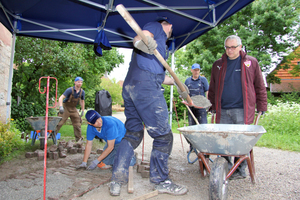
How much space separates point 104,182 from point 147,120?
102 cm

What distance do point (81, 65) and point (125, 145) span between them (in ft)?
22.3

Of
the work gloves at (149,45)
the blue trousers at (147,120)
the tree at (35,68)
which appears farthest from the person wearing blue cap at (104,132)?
the tree at (35,68)

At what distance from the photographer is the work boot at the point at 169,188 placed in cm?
226

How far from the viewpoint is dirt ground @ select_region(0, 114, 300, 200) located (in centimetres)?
231

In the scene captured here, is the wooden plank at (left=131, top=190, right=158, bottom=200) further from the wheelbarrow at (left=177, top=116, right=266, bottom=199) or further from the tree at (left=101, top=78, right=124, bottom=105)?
the tree at (left=101, top=78, right=124, bottom=105)

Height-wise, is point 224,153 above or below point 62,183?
above

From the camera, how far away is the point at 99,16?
176 inches

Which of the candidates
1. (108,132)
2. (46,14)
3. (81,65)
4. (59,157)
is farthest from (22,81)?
(108,132)

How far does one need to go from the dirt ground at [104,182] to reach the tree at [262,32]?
32.1 ft

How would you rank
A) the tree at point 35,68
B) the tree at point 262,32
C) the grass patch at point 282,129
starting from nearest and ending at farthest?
the grass patch at point 282,129 < the tree at point 35,68 < the tree at point 262,32

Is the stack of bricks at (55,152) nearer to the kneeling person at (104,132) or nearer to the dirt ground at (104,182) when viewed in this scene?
the dirt ground at (104,182)

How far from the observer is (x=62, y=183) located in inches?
102

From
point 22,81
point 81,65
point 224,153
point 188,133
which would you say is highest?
point 81,65

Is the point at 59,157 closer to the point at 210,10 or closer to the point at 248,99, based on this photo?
A: the point at 248,99
